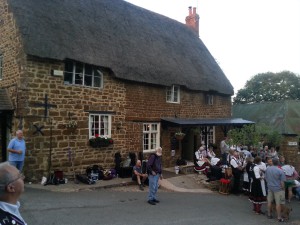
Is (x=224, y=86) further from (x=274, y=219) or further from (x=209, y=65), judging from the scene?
(x=274, y=219)

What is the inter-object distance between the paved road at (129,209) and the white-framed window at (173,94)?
274 inches

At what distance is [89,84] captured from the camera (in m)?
12.8

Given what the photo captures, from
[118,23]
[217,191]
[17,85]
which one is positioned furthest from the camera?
[118,23]

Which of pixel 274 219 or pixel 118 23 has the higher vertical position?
pixel 118 23

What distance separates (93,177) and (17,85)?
14.3ft

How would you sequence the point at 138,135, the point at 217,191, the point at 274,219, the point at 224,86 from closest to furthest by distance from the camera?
the point at 274,219 → the point at 217,191 → the point at 138,135 → the point at 224,86

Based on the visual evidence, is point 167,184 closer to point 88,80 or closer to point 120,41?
point 88,80

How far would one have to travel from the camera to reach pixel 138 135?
1447 centimetres

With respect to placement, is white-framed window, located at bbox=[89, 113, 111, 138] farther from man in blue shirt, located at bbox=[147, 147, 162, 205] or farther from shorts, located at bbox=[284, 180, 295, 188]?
shorts, located at bbox=[284, 180, 295, 188]

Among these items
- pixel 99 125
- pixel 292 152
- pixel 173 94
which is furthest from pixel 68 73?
pixel 292 152

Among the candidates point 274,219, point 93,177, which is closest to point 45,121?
point 93,177

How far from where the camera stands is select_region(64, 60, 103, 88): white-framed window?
12141 mm

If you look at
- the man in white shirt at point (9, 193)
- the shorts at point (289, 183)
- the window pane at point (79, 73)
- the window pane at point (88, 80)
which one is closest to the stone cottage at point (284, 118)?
the shorts at point (289, 183)

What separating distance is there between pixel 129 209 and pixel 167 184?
4082 millimetres
